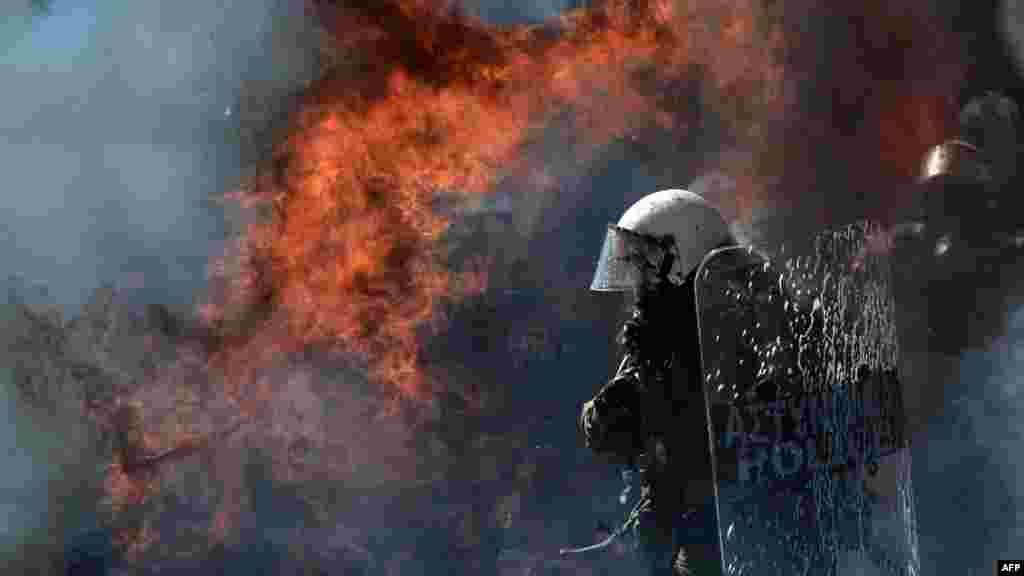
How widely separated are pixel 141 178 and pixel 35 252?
88 centimetres

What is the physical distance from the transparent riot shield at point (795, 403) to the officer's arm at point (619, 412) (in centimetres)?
211

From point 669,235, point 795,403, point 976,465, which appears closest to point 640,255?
point 669,235

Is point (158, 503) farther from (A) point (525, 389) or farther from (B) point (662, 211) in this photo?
(B) point (662, 211)

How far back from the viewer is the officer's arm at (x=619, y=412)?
18.0 ft

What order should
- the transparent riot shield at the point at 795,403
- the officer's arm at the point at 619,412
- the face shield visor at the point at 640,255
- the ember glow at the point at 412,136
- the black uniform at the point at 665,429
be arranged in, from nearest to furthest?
Answer: the transparent riot shield at the point at 795,403
the black uniform at the point at 665,429
the officer's arm at the point at 619,412
the face shield visor at the point at 640,255
the ember glow at the point at 412,136

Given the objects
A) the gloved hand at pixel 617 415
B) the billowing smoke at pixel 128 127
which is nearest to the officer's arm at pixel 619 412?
the gloved hand at pixel 617 415

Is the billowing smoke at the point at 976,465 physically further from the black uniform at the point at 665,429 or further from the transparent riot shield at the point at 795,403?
the transparent riot shield at the point at 795,403

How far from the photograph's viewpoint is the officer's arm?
5.49 meters

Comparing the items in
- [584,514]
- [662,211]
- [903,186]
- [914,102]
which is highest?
[914,102]

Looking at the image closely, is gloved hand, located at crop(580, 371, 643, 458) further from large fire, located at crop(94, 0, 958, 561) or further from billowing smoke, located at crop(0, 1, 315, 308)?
billowing smoke, located at crop(0, 1, 315, 308)

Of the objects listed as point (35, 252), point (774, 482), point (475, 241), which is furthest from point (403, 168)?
point (774, 482)

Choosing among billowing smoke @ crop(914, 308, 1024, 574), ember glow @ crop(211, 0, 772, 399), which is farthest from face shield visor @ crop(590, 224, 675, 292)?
billowing smoke @ crop(914, 308, 1024, 574)

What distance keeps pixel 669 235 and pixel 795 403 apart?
2.41m

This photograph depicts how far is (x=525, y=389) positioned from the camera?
390 inches
